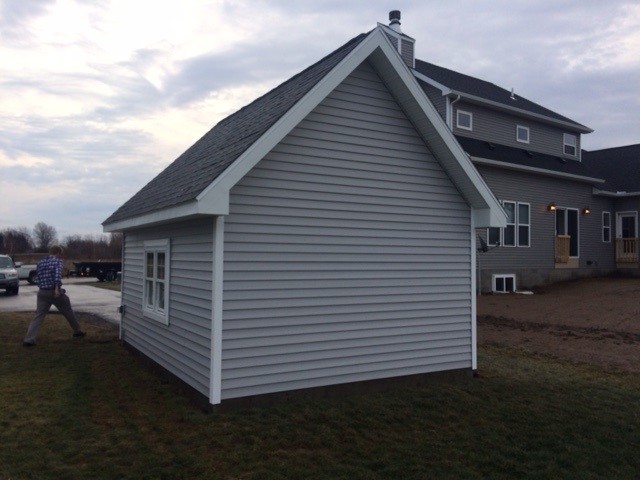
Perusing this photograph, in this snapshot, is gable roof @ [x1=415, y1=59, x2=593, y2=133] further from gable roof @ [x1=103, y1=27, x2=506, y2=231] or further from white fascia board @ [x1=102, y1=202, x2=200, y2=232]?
white fascia board @ [x1=102, y1=202, x2=200, y2=232]

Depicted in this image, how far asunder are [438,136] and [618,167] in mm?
23252

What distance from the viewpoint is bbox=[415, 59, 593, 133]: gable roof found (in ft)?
65.3

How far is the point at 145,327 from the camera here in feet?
30.4

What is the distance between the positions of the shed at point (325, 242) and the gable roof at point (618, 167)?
764 inches

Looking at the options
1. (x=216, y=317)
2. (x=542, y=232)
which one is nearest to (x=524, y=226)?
(x=542, y=232)

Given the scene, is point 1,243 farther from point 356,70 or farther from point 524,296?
point 356,70

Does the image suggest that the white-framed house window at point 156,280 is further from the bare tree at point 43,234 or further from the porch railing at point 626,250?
the bare tree at point 43,234

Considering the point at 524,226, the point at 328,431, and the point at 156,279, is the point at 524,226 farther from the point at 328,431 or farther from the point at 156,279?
the point at 328,431

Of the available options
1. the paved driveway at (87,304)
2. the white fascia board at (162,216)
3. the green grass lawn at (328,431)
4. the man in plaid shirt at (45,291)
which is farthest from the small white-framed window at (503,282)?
the man in plaid shirt at (45,291)

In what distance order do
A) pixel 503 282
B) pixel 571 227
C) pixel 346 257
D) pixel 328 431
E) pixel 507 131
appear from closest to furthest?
1. pixel 328 431
2. pixel 346 257
3. pixel 503 282
4. pixel 507 131
5. pixel 571 227

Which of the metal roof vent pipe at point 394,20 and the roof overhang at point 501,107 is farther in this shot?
the metal roof vent pipe at point 394,20

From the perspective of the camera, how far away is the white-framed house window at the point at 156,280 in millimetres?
8031

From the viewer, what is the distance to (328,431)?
19.5 ft

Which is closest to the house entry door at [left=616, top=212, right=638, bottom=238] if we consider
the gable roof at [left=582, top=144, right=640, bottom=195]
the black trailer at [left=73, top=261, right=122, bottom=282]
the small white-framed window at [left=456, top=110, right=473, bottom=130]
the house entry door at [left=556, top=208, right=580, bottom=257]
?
the gable roof at [left=582, top=144, right=640, bottom=195]
